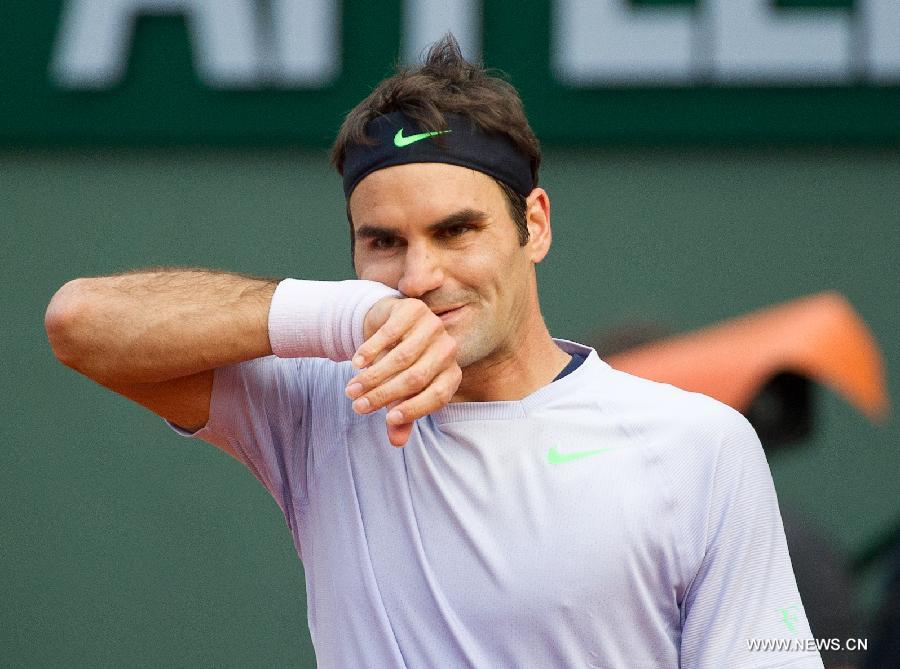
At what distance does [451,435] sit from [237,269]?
282 cm

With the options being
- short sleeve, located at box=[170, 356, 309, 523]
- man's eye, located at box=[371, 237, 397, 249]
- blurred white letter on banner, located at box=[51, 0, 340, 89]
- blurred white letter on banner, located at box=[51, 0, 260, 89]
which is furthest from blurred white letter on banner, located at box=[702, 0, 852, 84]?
short sleeve, located at box=[170, 356, 309, 523]

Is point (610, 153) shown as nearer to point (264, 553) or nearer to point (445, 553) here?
point (264, 553)

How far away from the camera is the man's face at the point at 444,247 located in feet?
7.60

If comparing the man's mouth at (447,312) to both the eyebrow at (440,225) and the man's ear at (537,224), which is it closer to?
the eyebrow at (440,225)

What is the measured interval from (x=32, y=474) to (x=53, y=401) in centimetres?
29

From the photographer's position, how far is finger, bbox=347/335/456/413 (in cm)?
205

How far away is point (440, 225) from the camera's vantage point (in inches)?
91.5

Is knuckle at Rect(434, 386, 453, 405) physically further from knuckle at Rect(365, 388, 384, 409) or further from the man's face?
the man's face

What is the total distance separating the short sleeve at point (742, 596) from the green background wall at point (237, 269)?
2.83 m

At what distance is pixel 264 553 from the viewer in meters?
5.00

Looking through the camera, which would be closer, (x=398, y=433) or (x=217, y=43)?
(x=398, y=433)

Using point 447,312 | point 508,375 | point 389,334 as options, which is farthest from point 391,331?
point 508,375

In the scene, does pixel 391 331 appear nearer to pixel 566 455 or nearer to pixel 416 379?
pixel 416 379

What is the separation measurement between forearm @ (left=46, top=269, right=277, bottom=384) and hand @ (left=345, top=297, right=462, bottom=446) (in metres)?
0.23
